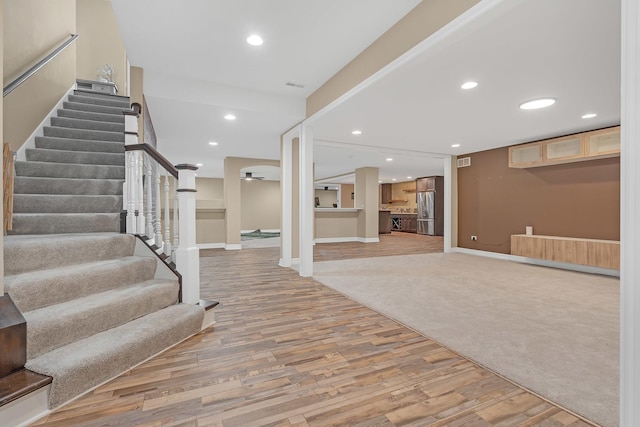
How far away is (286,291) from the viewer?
3.70 meters

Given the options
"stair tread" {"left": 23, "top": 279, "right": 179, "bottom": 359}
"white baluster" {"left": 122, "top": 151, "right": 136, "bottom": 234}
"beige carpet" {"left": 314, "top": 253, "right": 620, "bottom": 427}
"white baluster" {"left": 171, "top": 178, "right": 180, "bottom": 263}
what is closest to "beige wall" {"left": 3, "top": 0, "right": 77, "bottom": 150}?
"white baluster" {"left": 122, "top": 151, "right": 136, "bottom": 234}

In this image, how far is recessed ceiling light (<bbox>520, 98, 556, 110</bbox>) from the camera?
373cm

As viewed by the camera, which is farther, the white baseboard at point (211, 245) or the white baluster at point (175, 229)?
the white baseboard at point (211, 245)

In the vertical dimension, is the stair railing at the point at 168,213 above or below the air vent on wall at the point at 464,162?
below

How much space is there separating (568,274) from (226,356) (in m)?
5.48

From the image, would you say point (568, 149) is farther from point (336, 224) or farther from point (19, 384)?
point (19, 384)

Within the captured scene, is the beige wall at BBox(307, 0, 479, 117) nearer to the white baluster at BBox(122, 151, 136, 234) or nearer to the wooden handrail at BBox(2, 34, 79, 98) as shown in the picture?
the white baluster at BBox(122, 151, 136, 234)

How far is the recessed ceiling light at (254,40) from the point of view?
291cm

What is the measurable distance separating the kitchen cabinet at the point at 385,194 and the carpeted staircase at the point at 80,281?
13635 millimetres

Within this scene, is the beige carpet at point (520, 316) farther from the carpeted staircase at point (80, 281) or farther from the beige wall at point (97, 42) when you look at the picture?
the beige wall at point (97, 42)

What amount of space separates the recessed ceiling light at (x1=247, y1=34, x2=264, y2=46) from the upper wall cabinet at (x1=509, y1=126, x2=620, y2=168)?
5488 millimetres

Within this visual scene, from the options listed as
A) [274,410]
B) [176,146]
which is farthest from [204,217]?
[274,410]

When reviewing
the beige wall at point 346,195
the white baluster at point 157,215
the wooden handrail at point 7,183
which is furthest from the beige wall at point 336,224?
the wooden handrail at point 7,183

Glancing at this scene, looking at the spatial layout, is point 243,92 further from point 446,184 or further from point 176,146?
point 446,184
